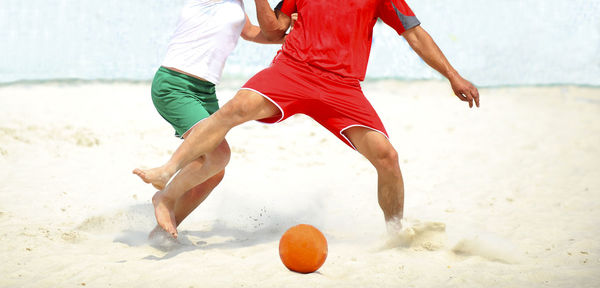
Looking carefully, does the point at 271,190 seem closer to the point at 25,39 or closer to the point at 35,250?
the point at 35,250

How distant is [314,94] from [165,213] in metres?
1.10

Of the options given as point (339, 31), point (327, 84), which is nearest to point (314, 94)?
point (327, 84)

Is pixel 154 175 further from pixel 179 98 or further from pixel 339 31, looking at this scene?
pixel 339 31

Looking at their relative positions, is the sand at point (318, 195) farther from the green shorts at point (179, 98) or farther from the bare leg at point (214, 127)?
the green shorts at point (179, 98)

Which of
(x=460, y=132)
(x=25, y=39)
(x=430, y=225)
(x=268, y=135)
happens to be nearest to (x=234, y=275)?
(x=430, y=225)

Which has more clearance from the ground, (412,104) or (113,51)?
(113,51)

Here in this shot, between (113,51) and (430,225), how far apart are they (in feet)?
22.0

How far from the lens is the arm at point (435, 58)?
10.6 feet

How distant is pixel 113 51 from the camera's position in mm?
8805

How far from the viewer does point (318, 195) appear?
5.05m

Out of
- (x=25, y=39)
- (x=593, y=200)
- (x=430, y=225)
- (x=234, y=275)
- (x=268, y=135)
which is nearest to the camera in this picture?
(x=234, y=275)

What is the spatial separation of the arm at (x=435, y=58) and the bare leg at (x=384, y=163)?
500mm

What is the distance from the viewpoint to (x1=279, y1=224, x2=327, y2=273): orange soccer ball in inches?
111

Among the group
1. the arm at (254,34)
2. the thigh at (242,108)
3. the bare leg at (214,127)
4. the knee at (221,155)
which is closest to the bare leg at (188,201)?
the knee at (221,155)
